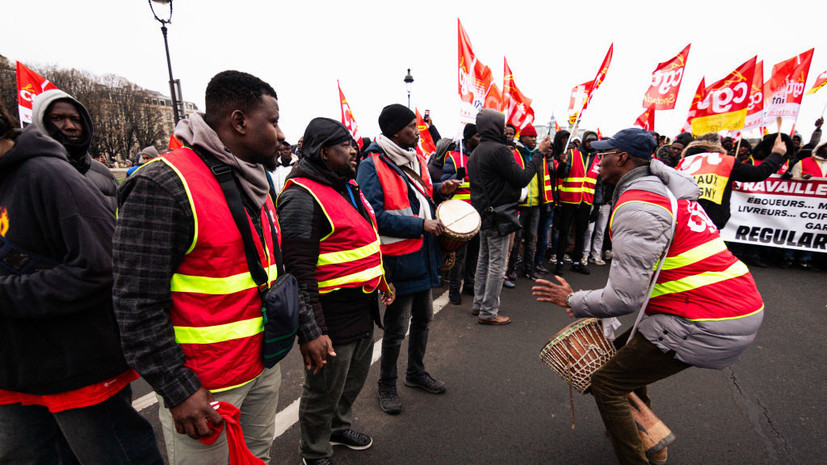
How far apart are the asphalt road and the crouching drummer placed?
0.66 metres

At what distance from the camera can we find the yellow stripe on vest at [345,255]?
6.61 feet

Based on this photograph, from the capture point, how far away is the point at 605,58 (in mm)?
4758

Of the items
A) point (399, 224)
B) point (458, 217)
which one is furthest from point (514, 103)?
point (399, 224)

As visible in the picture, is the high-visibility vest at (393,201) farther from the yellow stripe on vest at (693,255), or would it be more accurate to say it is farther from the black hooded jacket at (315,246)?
the yellow stripe on vest at (693,255)

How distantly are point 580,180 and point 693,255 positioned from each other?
4483mm

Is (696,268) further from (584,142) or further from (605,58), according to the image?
(584,142)

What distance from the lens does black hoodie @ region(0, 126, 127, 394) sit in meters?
1.33

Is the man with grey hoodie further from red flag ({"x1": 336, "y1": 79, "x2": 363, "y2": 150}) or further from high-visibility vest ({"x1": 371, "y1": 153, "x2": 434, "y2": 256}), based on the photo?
red flag ({"x1": 336, "y1": 79, "x2": 363, "y2": 150})

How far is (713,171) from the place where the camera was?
4703 mm

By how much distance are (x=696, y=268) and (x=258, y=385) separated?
88.3 inches

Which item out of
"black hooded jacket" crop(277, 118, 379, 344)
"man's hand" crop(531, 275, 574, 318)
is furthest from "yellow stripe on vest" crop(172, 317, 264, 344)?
"man's hand" crop(531, 275, 574, 318)

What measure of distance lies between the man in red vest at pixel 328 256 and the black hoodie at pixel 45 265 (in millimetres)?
760

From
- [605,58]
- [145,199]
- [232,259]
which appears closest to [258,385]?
[232,259]

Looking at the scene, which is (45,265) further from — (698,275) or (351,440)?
(698,275)
